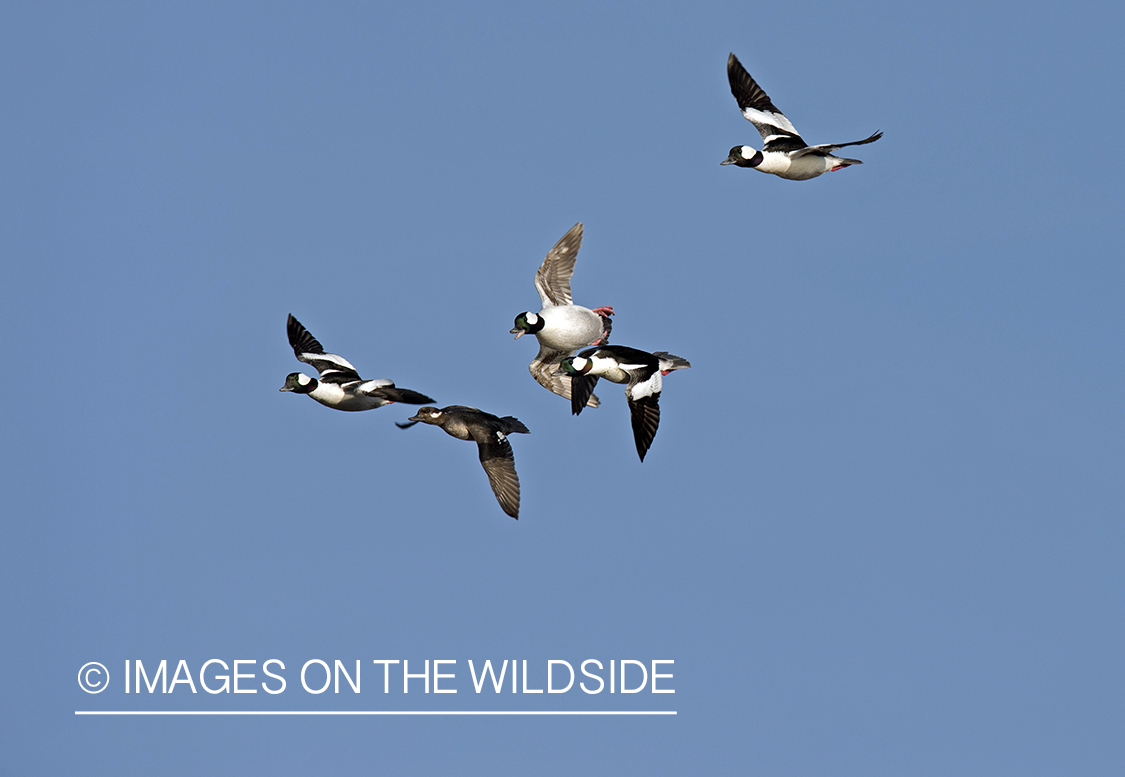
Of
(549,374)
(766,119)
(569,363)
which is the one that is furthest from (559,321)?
(766,119)

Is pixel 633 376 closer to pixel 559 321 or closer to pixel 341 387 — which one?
pixel 559 321

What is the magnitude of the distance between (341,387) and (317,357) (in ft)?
8.01

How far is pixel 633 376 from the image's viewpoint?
33.2m

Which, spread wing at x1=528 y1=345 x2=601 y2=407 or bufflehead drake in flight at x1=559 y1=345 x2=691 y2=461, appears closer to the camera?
bufflehead drake in flight at x1=559 y1=345 x2=691 y2=461

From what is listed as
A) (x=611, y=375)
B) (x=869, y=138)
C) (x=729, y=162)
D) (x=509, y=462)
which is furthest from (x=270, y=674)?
(x=869, y=138)

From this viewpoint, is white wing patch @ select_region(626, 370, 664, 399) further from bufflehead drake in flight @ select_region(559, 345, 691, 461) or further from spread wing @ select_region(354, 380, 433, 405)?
spread wing @ select_region(354, 380, 433, 405)

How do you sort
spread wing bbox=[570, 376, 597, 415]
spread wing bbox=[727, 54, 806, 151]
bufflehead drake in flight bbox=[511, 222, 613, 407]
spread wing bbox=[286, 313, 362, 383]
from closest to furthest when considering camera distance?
spread wing bbox=[570, 376, 597, 415], bufflehead drake in flight bbox=[511, 222, 613, 407], spread wing bbox=[727, 54, 806, 151], spread wing bbox=[286, 313, 362, 383]

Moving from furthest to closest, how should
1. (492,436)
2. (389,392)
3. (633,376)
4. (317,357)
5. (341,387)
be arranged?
(317,357), (341,387), (389,392), (492,436), (633,376)

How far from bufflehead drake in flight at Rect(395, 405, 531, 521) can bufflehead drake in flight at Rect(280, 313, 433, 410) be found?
50cm

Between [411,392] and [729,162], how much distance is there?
8.08 m

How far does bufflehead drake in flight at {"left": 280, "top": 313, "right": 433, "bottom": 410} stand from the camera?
36.0m

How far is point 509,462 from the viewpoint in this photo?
3500 centimetres

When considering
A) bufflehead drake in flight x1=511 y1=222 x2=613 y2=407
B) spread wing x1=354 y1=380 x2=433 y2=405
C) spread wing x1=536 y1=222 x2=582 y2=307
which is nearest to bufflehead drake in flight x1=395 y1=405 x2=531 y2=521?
spread wing x1=354 y1=380 x2=433 y2=405

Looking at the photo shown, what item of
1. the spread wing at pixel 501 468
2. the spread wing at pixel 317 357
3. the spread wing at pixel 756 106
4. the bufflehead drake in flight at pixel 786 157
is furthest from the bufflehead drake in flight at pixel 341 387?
the spread wing at pixel 756 106
